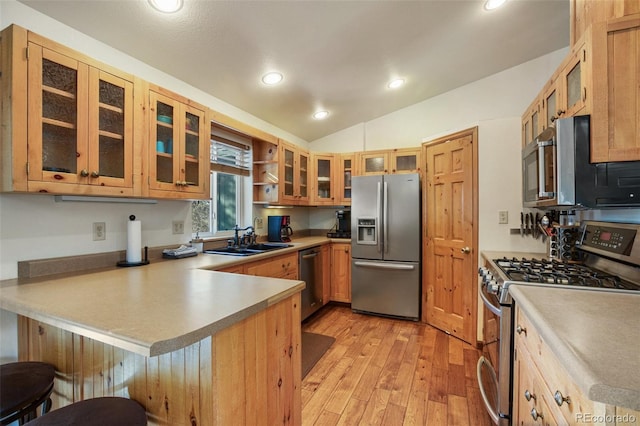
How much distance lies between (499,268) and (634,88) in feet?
3.52

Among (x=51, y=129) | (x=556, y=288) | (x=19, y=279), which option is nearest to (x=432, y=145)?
(x=556, y=288)

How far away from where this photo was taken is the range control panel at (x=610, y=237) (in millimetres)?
1377

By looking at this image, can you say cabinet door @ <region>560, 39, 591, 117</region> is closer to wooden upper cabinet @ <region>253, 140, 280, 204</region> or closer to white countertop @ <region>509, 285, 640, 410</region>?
white countertop @ <region>509, 285, 640, 410</region>

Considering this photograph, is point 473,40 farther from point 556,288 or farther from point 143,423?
point 143,423

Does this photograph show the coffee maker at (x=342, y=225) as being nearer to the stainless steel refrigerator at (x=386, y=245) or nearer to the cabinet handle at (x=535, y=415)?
the stainless steel refrigerator at (x=386, y=245)

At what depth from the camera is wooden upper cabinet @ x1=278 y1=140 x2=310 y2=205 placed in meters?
3.30

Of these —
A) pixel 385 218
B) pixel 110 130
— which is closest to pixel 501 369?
pixel 385 218

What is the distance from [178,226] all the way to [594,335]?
2537mm

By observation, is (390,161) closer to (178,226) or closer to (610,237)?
(610,237)

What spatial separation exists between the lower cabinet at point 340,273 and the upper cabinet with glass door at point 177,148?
199 cm

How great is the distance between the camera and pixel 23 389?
1.03m

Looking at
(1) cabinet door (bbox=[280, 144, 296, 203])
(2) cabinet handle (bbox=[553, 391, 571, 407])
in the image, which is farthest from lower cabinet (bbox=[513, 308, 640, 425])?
(1) cabinet door (bbox=[280, 144, 296, 203])

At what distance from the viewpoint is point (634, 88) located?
120cm

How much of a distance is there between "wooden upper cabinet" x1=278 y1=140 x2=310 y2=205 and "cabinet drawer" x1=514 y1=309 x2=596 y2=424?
8.62ft
